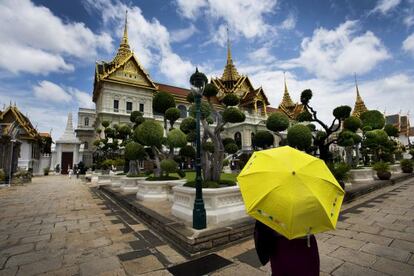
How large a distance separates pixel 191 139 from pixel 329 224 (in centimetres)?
874

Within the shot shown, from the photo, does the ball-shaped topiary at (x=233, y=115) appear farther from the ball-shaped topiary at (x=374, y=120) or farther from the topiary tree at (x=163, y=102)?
the ball-shaped topiary at (x=374, y=120)

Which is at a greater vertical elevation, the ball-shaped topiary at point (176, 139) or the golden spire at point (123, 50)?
the golden spire at point (123, 50)

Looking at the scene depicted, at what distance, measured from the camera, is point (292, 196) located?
1.50 meters

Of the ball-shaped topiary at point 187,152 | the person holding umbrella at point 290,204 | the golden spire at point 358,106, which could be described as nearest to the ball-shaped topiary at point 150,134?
the ball-shaped topiary at point 187,152

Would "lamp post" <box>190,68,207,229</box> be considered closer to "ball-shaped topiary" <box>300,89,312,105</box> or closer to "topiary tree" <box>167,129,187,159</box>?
"topiary tree" <box>167,129,187,159</box>

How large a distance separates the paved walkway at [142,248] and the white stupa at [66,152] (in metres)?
34.0

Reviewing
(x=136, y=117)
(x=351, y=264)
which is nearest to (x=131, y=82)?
(x=136, y=117)

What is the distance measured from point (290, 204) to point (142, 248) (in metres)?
4.08

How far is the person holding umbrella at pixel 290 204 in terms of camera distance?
1.51m

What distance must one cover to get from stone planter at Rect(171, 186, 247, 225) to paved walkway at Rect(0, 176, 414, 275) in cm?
97

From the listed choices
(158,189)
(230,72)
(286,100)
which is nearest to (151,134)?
(158,189)

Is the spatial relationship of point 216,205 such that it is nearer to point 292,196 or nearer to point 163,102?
point 292,196

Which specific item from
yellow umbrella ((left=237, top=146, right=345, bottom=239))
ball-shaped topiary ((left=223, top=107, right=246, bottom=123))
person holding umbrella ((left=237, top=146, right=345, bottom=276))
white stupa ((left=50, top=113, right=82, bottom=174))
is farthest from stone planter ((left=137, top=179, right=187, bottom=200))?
white stupa ((left=50, top=113, right=82, bottom=174))

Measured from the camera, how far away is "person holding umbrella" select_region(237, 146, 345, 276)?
59.4 inches
